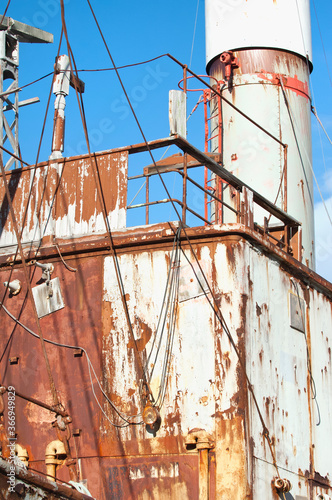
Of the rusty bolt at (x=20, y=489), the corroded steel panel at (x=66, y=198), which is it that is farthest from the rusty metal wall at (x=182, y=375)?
the rusty bolt at (x=20, y=489)

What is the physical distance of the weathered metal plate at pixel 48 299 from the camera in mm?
10812

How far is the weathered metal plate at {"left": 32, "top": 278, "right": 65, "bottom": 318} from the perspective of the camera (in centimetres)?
1081

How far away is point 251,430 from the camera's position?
9.38m

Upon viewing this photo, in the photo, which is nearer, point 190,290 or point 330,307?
point 190,290

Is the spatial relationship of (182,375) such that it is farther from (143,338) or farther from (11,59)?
(11,59)

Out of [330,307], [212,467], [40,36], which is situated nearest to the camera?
[212,467]

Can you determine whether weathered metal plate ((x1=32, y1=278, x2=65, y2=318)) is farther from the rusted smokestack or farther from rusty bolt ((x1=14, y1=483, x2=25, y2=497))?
the rusted smokestack

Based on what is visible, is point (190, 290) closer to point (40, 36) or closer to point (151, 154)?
point (151, 154)

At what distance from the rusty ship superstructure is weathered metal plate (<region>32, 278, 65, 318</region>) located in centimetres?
2

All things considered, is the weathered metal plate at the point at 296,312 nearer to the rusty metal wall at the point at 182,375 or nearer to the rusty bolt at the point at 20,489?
the rusty metal wall at the point at 182,375

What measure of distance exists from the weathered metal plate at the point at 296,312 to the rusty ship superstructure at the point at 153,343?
Answer: 36mm

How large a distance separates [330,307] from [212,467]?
14.3 feet

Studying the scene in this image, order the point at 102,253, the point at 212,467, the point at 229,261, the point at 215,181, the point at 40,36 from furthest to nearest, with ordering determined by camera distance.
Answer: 1. the point at 40,36
2. the point at 215,181
3. the point at 102,253
4. the point at 229,261
5. the point at 212,467

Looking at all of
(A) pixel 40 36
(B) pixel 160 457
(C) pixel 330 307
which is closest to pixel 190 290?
(B) pixel 160 457
